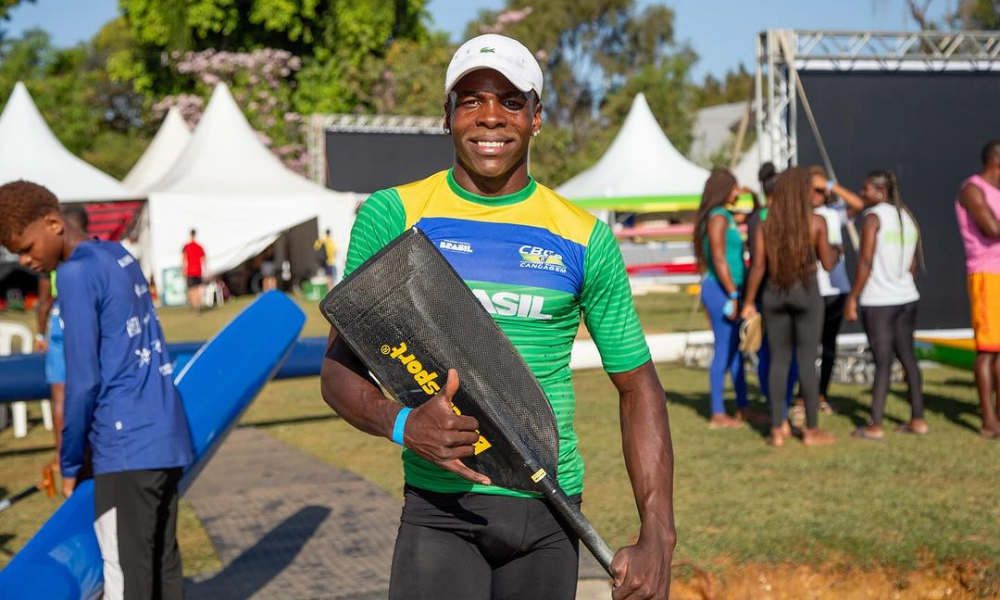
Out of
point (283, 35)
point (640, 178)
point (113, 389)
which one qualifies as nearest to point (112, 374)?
point (113, 389)

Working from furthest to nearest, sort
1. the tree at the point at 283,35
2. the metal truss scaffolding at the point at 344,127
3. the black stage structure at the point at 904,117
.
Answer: the tree at the point at 283,35 < the metal truss scaffolding at the point at 344,127 < the black stage structure at the point at 904,117

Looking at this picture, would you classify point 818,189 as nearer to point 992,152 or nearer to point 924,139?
point 992,152

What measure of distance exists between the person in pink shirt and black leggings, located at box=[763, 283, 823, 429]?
1.17 metres

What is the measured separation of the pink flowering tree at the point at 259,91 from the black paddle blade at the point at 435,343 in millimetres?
38164

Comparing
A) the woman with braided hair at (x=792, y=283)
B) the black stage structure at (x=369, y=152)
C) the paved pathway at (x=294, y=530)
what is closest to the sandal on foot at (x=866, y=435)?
the woman with braided hair at (x=792, y=283)

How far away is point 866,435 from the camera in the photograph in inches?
332

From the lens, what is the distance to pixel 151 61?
4400 cm

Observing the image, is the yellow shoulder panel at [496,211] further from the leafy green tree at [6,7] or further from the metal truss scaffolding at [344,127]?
the leafy green tree at [6,7]

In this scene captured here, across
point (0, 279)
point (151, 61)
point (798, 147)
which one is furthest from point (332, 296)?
point (151, 61)

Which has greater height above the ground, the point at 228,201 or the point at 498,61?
the point at 498,61

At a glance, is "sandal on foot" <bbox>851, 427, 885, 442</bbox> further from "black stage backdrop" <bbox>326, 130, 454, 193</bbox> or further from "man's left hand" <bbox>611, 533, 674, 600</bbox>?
"black stage backdrop" <bbox>326, 130, 454, 193</bbox>

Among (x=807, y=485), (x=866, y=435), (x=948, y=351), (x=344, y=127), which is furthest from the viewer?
(x=344, y=127)

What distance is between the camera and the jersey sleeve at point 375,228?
2.63 metres

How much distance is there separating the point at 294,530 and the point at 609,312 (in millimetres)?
4468
